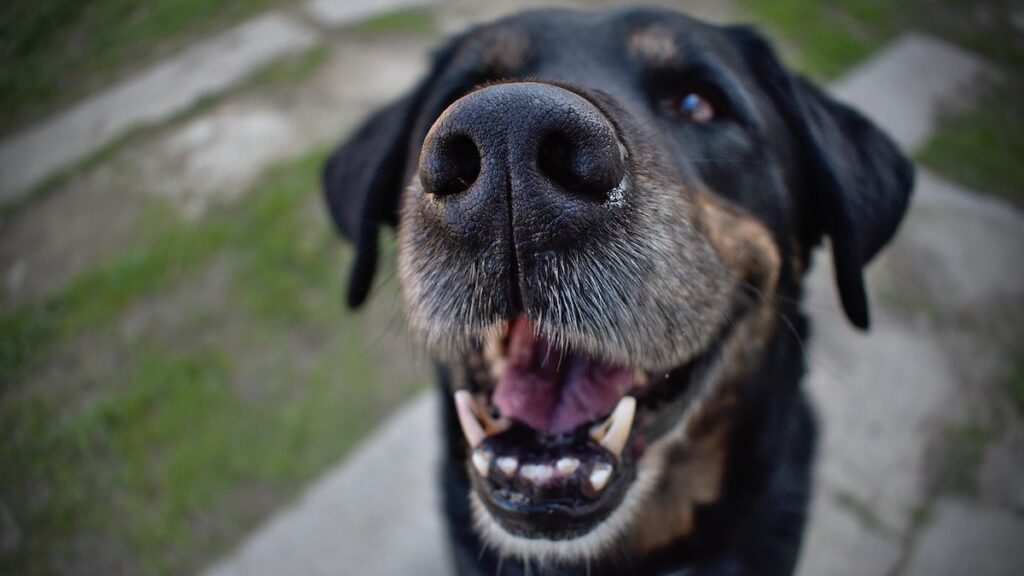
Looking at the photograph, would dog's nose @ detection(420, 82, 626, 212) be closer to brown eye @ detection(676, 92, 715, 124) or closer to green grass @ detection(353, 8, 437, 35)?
brown eye @ detection(676, 92, 715, 124)

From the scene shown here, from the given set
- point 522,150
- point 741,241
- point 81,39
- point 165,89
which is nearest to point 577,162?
point 522,150

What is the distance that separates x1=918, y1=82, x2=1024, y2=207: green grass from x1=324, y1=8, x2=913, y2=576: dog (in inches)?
122

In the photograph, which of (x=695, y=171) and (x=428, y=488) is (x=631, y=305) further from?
(x=428, y=488)

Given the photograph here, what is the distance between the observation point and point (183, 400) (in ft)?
10.9

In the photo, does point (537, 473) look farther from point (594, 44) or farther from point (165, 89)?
point (165, 89)

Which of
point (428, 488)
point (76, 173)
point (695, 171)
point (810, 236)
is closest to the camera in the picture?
point (695, 171)

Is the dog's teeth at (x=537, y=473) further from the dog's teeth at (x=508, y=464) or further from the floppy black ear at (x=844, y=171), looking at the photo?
the floppy black ear at (x=844, y=171)

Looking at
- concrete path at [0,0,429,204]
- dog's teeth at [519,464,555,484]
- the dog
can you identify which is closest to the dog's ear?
the dog

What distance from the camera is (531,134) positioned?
964 mm

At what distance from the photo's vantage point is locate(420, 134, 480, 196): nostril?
1.01 metres

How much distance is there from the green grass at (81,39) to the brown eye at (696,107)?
5588 millimetres

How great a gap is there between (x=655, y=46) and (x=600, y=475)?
120cm

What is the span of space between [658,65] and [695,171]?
34cm

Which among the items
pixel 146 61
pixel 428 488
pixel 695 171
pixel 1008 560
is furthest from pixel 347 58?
pixel 1008 560
